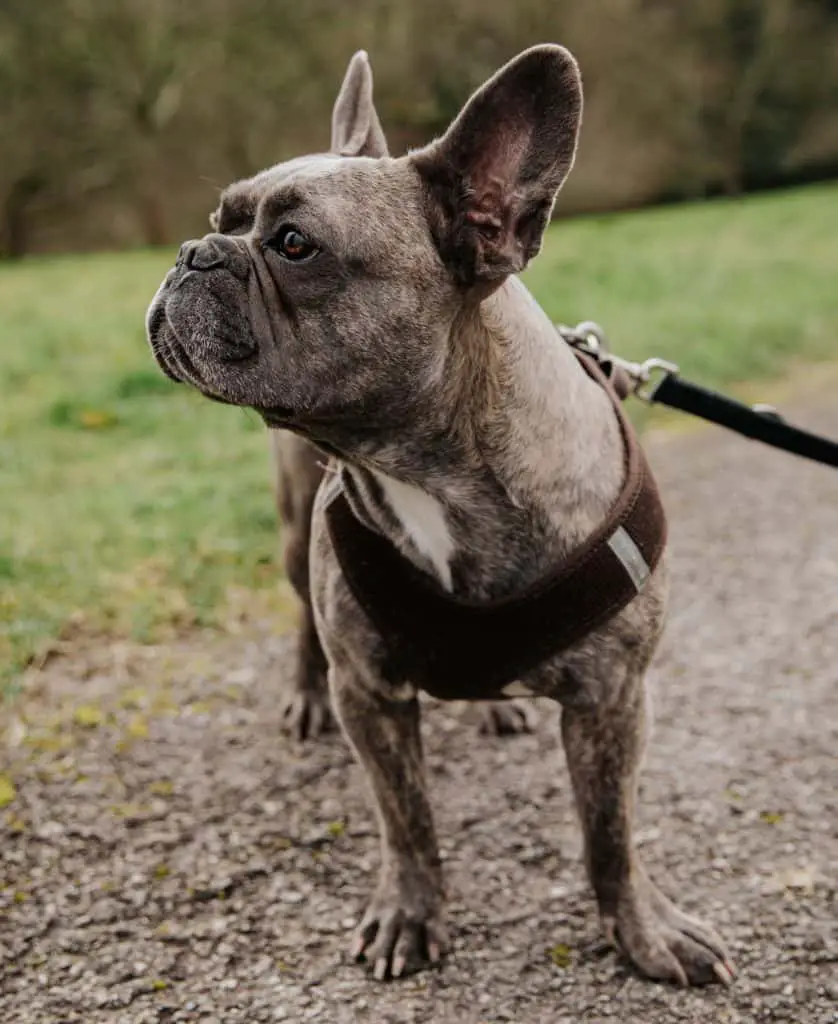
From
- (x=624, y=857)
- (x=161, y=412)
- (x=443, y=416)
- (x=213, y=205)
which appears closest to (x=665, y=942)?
(x=624, y=857)

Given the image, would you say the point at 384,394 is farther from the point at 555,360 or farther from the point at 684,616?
the point at 684,616

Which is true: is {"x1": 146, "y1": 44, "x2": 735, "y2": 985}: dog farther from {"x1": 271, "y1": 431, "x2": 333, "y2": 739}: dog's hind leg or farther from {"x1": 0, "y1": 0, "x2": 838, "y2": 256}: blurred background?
{"x1": 0, "y1": 0, "x2": 838, "y2": 256}: blurred background

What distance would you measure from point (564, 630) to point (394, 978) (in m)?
1.02

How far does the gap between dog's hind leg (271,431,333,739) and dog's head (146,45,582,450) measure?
847mm

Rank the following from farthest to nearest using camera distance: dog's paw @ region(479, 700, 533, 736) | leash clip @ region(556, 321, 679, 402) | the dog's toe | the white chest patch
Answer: dog's paw @ region(479, 700, 533, 736) < leash clip @ region(556, 321, 679, 402) < the dog's toe < the white chest patch

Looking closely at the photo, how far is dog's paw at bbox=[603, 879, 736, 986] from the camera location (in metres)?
2.76

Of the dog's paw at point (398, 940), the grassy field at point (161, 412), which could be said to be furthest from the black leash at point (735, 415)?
the grassy field at point (161, 412)

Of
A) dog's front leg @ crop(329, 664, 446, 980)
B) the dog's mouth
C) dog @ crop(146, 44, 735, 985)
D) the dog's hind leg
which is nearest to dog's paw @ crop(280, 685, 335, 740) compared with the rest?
the dog's hind leg

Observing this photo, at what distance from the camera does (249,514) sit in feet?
18.6

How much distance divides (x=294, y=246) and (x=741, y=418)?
54.0 inches

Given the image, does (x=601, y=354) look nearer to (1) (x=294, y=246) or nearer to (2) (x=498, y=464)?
(2) (x=498, y=464)

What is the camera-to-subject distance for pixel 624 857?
2.86 meters

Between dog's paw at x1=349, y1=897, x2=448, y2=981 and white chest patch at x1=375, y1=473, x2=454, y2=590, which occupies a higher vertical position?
white chest patch at x1=375, y1=473, x2=454, y2=590

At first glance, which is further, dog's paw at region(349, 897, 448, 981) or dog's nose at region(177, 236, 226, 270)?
dog's paw at region(349, 897, 448, 981)
